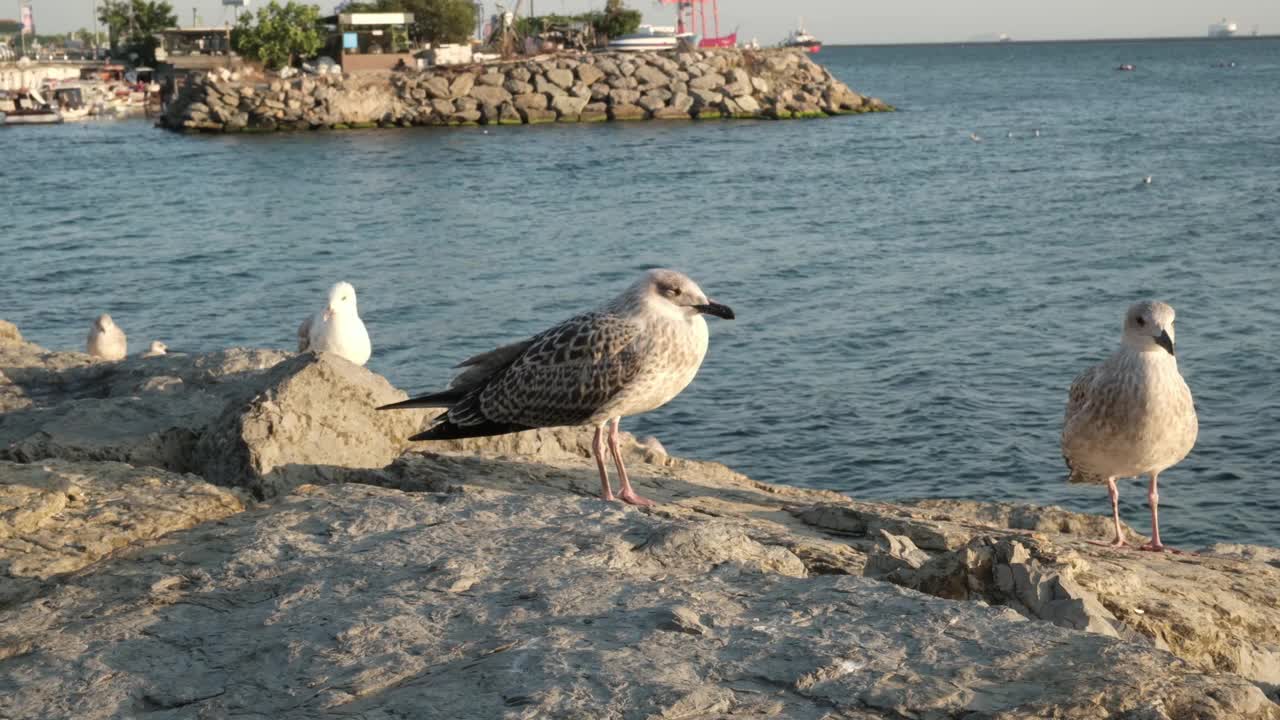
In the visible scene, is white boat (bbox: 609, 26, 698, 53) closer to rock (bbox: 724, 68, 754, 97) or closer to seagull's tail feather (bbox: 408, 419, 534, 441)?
rock (bbox: 724, 68, 754, 97)

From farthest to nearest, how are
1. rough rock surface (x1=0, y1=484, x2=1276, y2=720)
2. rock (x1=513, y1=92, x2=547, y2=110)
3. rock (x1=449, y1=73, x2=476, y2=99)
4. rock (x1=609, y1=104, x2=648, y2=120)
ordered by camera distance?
rock (x1=609, y1=104, x2=648, y2=120), rock (x1=449, y1=73, x2=476, y2=99), rock (x1=513, y1=92, x2=547, y2=110), rough rock surface (x1=0, y1=484, x2=1276, y2=720)

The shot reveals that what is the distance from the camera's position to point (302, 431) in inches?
244

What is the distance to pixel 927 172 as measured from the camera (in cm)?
4441

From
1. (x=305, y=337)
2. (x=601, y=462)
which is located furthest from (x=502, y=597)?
(x=305, y=337)

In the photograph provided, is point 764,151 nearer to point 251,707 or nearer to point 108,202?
A: point 108,202

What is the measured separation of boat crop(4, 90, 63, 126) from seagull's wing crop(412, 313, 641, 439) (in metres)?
87.6

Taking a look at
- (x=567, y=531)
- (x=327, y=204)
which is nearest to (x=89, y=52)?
(x=327, y=204)

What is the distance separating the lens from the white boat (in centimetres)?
8362

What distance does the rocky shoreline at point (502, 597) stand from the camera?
337cm

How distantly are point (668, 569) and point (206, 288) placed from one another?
75.4ft

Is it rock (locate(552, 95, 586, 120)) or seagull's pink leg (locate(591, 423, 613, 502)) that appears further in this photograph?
rock (locate(552, 95, 586, 120))

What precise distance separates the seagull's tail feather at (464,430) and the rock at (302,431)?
0.26 m

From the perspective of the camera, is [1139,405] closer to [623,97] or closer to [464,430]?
[464,430]

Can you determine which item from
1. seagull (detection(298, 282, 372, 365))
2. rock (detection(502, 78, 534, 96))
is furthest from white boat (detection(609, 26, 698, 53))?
seagull (detection(298, 282, 372, 365))
